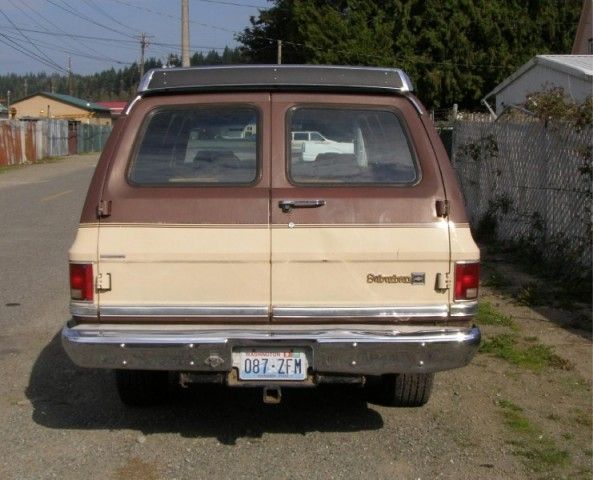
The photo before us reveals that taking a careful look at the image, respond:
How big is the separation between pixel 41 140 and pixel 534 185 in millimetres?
34739

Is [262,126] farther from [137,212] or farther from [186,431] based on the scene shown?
[186,431]

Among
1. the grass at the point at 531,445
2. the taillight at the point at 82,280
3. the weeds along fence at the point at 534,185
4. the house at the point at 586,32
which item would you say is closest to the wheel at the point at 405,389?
the grass at the point at 531,445

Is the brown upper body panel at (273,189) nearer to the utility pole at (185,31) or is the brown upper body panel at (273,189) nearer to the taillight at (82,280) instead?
the taillight at (82,280)

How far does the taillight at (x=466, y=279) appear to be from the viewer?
4676mm

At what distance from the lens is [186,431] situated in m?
5.36

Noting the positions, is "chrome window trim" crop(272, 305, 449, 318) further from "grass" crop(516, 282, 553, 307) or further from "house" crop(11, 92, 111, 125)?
"house" crop(11, 92, 111, 125)

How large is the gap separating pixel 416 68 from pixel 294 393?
43.2 meters

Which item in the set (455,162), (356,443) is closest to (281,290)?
(356,443)

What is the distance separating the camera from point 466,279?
4691 millimetres

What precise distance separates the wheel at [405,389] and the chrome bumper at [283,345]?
766mm

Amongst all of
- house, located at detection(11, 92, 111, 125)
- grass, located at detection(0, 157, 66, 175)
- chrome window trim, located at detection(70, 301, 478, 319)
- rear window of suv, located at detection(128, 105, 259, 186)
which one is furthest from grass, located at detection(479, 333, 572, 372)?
house, located at detection(11, 92, 111, 125)

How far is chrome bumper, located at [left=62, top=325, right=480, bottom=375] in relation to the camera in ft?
15.0

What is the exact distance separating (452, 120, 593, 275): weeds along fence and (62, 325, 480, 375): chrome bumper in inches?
186

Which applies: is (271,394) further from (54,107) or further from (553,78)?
(54,107)
